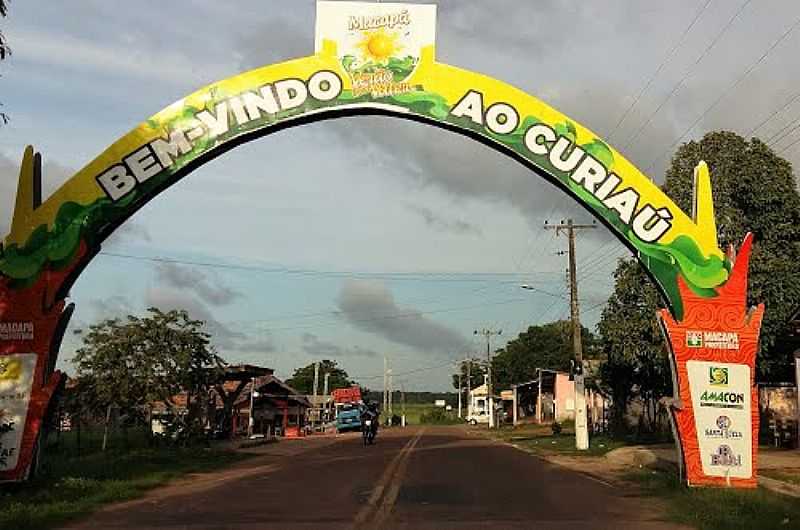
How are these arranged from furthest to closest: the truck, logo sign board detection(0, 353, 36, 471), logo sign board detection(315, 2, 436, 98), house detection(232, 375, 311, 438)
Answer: the truck → house detection(232, 375, 311, 438) → logo sign board detection(315, 2, 436, 98) → logo sign board detection(0, 353, 36, 471)

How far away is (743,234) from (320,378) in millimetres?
121248

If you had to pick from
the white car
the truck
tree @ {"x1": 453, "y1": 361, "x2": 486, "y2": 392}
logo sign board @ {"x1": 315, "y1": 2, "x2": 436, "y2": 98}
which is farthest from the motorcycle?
tree @ {"x1": 453, "y1": 361, "x2": 486, "y2": 392}

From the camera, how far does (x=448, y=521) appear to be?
12633 millimetres

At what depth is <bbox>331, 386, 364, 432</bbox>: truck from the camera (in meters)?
72.4

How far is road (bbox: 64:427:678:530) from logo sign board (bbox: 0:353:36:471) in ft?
9.50

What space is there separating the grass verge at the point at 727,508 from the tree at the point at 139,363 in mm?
17923

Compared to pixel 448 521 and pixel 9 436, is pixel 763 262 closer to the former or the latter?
pixel 448 521

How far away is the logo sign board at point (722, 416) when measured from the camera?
56.2 ft

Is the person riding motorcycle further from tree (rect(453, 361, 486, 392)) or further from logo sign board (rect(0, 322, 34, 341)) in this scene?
tree (rect(453, 361, 486, 392))

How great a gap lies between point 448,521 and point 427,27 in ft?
36.5

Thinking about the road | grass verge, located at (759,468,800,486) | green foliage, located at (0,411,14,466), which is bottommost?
the road

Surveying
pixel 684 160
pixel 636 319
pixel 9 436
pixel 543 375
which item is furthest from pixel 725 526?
pixel 543 375

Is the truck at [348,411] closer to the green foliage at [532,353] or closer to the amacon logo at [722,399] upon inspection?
the green foliage at [532,353]

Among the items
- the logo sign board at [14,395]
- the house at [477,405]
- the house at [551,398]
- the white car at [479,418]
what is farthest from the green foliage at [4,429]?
the house at [477,405]
